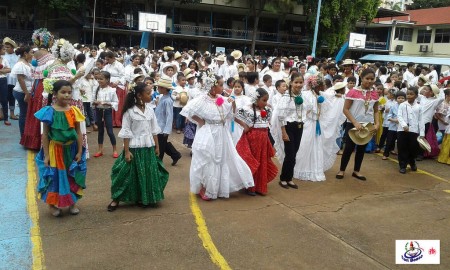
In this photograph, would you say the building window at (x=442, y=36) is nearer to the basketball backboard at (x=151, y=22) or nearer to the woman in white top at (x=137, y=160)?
the basketball backboard at (x=151, y=22)

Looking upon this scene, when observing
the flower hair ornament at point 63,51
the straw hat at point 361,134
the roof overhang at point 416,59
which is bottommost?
the straw hat at point 361,134

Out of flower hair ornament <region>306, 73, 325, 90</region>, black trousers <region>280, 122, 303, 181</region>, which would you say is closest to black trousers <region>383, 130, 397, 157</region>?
flower hair ornament <region>306, 73, 325, 90</region>

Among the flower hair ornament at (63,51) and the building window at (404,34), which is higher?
the building window at (404,34)

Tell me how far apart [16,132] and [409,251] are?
318 inches

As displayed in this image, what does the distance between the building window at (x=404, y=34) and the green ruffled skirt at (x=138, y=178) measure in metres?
45.1

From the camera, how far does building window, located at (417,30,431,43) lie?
4266 centimetres

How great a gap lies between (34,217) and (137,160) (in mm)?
1365

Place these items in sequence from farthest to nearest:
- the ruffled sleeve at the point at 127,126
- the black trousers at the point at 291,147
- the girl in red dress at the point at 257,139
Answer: the black trousers at the point at 291,147 → the girl in red dress at the point at 257,139 → the ruffled sleeve at the point at 127,126

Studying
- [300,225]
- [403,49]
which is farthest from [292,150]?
[403,49]

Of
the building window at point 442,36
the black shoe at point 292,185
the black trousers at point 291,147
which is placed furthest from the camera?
the building window at point 442,36

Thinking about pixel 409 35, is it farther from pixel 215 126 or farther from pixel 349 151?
pixel 215 126

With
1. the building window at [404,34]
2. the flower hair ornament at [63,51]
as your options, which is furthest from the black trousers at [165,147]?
the building window at [404,34]

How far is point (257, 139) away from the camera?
5.87 meters

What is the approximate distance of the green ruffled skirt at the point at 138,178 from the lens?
16.5 ft
